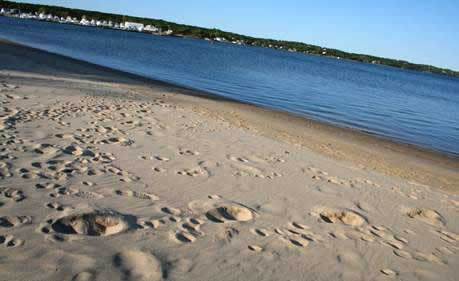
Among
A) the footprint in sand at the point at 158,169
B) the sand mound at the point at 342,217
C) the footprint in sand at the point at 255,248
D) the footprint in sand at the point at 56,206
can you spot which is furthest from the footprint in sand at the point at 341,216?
the footprint in sand at the point at 56,206

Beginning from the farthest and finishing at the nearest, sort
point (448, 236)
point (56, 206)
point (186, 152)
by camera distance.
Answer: point (186, 152), point (448, 236), point (56, 206)

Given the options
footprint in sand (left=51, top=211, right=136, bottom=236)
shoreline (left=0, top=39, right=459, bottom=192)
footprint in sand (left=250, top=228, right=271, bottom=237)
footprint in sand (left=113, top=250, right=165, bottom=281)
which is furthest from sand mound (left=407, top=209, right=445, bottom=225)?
footprint in sand (left=51, top=211, right=136, bottom=236)

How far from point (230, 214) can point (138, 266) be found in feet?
5.72

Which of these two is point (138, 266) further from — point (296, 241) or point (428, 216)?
point (428, 216)

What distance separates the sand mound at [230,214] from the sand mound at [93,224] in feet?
3.81

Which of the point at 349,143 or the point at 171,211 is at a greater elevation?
the point at 349,143

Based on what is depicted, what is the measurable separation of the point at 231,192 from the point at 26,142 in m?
3.60

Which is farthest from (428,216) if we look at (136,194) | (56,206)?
(56,206)

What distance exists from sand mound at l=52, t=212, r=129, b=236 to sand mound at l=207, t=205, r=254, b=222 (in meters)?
1.16

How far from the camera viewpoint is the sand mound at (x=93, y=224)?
3955 millimetres

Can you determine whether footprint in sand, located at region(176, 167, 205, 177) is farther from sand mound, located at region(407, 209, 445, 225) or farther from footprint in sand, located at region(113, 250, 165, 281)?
sand mound, located at region(407, 209, 445, 225)

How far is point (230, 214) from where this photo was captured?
4.99m

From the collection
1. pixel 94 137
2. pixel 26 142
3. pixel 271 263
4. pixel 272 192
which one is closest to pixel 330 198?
pixel 272 192

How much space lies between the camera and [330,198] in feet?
20.0
